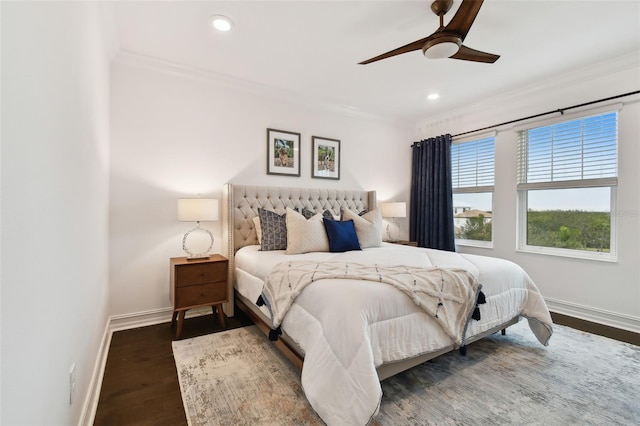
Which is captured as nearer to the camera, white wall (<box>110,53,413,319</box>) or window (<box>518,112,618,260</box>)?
white wall (<box>110,53,413,319</box>)

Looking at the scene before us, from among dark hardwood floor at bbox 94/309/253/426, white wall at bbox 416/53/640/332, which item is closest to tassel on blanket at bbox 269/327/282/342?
dark hardwood floor at bbox 94/309/253/426

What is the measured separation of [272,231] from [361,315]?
1832mm

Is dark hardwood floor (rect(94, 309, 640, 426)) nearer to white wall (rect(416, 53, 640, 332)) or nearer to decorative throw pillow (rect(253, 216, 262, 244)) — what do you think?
white wall (rect(416, 53, 640, 332))

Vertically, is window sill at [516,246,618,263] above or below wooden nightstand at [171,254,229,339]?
above

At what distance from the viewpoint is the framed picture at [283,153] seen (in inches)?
147

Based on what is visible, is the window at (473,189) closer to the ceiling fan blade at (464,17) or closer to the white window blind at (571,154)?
the white window blind at (571,154)

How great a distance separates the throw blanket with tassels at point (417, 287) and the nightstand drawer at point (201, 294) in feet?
2.99

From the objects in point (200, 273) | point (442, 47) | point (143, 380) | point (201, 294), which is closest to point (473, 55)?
point (442, 47)

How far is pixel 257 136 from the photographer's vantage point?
364 cm

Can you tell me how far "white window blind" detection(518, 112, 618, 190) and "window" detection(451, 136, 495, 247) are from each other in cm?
44

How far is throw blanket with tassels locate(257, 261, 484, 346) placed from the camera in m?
1.79

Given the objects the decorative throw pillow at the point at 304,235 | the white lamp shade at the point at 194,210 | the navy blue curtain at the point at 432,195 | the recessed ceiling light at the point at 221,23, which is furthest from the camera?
the navy blue curtain at the point at 432,195

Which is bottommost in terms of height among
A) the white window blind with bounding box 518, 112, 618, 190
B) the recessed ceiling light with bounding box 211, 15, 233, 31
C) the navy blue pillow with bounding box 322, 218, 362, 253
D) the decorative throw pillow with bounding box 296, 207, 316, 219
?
the navy blue pillow with bounding box 322, 218, 362, 253

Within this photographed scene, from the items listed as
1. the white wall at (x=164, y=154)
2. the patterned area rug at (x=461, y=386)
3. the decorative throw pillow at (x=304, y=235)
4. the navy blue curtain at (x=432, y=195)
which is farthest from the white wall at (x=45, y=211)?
the navy blue curtain at (x=432, y=195)
